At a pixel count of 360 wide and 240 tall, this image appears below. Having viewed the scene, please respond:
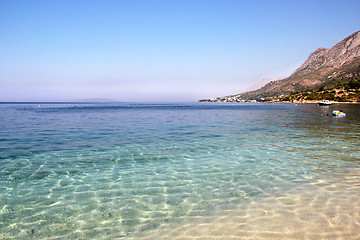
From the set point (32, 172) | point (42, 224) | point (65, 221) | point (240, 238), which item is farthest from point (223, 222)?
point (32, 172)

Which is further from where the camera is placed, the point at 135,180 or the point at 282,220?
the point at 135,180

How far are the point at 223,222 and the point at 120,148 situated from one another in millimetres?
11316

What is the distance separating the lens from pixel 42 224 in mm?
5984

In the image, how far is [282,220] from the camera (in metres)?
6.05

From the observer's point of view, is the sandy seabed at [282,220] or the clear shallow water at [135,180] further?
the clear shallow water at [135,180]

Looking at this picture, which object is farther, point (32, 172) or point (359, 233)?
point (32, 172)

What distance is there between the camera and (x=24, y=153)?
14.2 metres

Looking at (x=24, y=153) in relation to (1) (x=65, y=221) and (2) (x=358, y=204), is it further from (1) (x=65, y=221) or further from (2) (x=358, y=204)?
(2) (x=358, y=204)

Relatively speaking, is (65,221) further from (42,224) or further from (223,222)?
(223,222)

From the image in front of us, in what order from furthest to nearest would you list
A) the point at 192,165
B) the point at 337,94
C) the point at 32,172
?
the point at 337,94 → the point at 192,165 → the point at 32,172

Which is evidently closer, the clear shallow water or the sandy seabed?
the sandy seabed

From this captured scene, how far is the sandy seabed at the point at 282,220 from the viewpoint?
537 centimetres

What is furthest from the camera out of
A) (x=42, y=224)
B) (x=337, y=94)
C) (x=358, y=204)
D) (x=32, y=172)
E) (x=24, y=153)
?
(x=337, y=94)

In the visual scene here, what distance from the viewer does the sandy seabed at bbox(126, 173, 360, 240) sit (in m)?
5.37
